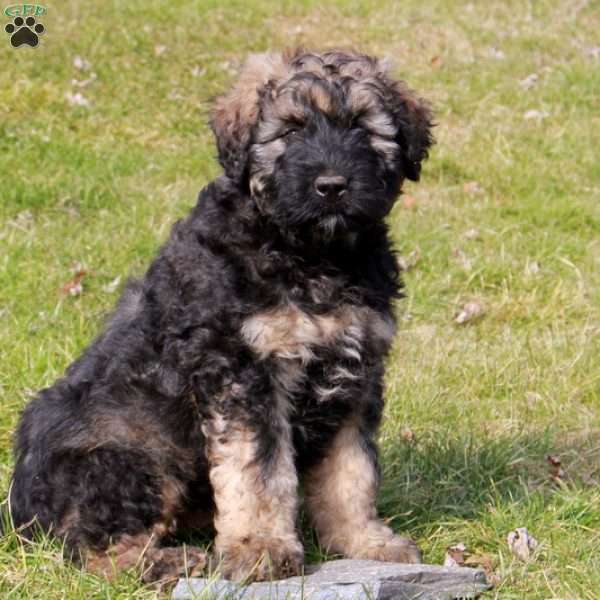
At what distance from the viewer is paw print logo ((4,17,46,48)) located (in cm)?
1022

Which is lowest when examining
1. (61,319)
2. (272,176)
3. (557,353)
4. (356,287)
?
(557,353)

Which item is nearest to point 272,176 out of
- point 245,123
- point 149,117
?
point 245,123

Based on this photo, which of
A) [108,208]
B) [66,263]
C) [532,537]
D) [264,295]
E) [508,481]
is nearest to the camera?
[264,295]

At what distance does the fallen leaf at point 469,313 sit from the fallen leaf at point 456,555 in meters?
2.84

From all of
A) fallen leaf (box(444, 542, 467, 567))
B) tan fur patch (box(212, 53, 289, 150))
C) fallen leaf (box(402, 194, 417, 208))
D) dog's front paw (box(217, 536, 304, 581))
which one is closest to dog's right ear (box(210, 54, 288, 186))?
tan fur patch (box(212, 53, 289, 150))

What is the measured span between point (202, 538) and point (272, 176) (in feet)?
5.32

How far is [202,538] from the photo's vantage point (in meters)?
4.82

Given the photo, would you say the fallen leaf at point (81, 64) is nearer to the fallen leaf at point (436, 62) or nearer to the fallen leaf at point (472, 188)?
the fallen leaf at point (436, 62)

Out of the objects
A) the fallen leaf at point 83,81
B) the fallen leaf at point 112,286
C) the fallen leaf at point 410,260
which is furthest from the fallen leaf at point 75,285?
the fallen leaf at point 83,81

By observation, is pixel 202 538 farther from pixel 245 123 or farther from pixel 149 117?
pixel 149 117

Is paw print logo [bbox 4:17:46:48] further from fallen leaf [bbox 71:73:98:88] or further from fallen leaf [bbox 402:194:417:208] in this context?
fallen leaf [bbox 402:194:417:208]

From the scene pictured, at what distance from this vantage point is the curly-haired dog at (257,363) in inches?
166

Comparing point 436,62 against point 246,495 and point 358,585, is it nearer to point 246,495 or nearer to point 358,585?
point 246,495

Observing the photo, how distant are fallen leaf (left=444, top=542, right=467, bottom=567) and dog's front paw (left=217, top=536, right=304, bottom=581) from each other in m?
0.80
